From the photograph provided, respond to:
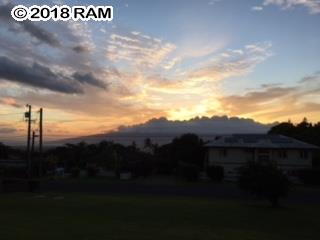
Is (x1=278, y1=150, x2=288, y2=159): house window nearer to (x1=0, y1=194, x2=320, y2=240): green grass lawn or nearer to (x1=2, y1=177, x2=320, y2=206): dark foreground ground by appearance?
(x1=2, y1=177, x2=320, y2=206): dark foreground ground

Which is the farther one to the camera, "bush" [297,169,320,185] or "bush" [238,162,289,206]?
"bush" [297,169,320,185]

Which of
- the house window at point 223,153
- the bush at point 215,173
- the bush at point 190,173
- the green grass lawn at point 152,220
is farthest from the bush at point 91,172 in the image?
the green grass lawn at point 152,220

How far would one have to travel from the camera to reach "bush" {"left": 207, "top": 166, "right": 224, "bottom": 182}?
61969 millimetres

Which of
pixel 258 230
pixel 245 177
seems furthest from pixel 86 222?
pixel 245 177

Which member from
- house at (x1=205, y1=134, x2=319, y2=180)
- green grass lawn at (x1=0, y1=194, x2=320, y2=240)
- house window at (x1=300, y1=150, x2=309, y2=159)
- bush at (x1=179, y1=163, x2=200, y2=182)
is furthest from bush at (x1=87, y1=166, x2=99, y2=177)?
green grass lawn at (x1=0, y1=194, x2=320, y2=240)

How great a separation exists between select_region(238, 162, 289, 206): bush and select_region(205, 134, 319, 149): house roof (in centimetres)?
3326

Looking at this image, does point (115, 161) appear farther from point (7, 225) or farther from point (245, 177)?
point (7, 225)

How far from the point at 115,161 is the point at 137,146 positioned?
23548 mm

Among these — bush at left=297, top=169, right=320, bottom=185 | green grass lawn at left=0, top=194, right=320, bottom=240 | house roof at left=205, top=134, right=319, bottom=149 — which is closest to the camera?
green grass lawn at left=0, top=194, right=320, bottom=240

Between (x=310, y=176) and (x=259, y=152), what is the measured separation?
11.3 meters

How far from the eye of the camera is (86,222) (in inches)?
847

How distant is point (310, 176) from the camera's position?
57.1 meters

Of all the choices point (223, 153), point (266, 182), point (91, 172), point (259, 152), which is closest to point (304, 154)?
point (259, 152)

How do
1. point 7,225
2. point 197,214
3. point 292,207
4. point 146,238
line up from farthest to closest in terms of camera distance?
point 292,207
point 197,214
point 7,225
point 146,238
